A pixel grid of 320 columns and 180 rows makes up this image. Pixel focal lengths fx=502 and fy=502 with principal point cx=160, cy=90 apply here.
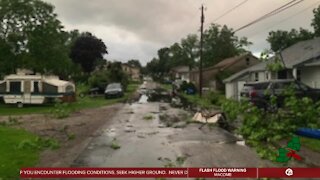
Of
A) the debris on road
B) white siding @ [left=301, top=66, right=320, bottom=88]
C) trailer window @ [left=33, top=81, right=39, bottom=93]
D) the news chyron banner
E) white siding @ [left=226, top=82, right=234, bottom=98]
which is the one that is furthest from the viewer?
white siding @ [left=226, top=82, right=234, bottom=98]

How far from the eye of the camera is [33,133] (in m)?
20.4

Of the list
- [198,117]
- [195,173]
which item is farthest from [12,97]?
[195,173]

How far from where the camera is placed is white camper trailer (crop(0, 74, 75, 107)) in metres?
38.1

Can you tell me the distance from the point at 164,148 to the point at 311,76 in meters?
22.8

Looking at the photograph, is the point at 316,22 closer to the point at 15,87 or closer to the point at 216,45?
the point at 216,45

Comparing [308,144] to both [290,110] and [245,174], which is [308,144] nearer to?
[245,174]

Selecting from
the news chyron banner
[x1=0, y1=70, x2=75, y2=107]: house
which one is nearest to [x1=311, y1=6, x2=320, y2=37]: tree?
[x1=0, y1=70, x2=75, y2=107]: house

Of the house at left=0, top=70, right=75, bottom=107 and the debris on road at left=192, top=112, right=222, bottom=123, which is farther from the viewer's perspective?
the house at left=0, top=70, right=75, bottom=107

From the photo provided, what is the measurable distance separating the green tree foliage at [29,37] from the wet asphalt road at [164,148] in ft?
68.7

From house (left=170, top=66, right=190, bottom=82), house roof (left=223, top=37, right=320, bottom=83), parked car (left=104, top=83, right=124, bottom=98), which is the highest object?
house (left=170, top=66, right=190, bottom=82)

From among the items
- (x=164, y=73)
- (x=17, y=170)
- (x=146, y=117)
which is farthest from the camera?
(x=164, y=73)

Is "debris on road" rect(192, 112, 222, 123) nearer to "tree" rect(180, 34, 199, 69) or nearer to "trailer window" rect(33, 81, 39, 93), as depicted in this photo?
"trailer window" rect(33, 81, 39, 93)

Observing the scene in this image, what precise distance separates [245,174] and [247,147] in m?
6.49

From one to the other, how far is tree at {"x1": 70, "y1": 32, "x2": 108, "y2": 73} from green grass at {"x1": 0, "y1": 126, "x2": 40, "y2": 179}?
64760mm
